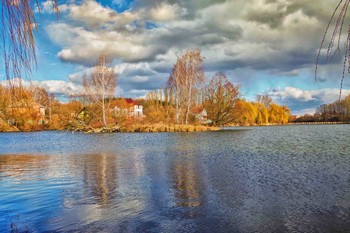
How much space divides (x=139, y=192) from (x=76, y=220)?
112 inches

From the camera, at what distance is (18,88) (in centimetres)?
328

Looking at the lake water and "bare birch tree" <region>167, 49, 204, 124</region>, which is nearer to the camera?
the lake water

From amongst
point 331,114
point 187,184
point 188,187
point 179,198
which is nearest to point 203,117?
point 187,184

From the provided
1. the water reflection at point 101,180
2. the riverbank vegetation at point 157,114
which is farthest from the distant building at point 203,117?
the water reflection at point 101,180

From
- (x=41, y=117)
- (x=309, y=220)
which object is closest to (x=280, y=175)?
(x=309, y=220)

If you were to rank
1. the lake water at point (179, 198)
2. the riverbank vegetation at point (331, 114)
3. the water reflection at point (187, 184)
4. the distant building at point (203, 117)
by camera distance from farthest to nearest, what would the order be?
the riverbank vegetation at point (331, 114) → the distant building at point (203, 117) → the water reflection at point (187, 184) → the lake water at point (179, 198)

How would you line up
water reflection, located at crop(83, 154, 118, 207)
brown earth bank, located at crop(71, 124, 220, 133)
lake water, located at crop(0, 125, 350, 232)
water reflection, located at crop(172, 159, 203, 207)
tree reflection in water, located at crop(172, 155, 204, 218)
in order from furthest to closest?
brown earth bank, located at crop(71, 124, 220, 133) < water reflection, located at crop(83, 154, 118, 207) < water reflection, located at crop(172, 159, 203, 207) < tree reflection in water, located at crop(172, 155, 204, 218) < lake water, located at crop(0, 125, 350, 232)

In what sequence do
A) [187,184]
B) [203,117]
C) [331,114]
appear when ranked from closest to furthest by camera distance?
[187,184] → [203,117] → [331,114]

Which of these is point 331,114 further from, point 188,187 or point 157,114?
point 188,187

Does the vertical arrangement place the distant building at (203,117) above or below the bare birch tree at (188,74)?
below

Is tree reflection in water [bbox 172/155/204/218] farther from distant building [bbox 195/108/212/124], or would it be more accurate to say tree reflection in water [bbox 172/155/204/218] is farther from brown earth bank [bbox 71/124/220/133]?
distant building [bbox 195/108/212/124]

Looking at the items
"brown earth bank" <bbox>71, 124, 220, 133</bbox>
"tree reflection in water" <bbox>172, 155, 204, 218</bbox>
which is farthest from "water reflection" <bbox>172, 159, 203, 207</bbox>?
"brown earth bank" <bbox>71, 124, 220, 133</bbox>

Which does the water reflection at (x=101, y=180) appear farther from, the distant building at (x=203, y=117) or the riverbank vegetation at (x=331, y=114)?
the riverbank vegetation at (x=331, y=114)

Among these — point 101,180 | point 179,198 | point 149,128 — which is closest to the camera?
point 179,198
